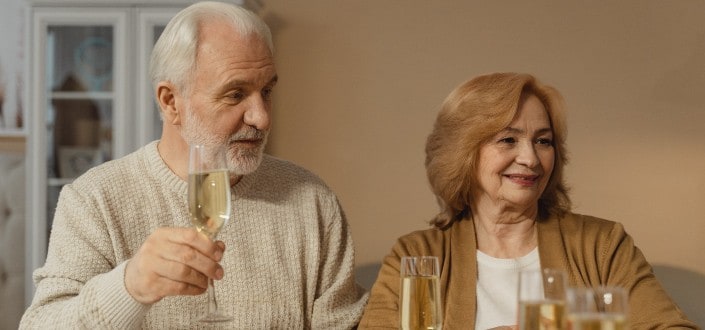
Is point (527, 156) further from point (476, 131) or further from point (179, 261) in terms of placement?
point (179, 261)

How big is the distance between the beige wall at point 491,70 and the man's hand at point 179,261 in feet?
7.89

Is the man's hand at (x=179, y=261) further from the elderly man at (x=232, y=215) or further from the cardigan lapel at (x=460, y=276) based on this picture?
the cardigan lapel at (x=460, y=276)

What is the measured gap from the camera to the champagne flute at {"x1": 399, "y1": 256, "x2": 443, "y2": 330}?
1.66 m

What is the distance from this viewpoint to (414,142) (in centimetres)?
402

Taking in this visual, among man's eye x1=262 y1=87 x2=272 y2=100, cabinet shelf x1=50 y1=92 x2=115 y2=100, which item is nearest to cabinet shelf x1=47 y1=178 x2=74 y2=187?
cabinet shelf x1=50 y1=92 x2=115 y2=100

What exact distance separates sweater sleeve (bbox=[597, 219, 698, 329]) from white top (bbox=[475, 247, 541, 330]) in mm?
185

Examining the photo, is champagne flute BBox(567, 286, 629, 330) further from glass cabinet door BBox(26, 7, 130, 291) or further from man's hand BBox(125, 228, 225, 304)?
glass cabinet door BBox(26, 7, 130, 291)

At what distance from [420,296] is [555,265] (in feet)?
2.59

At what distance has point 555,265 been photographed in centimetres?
237

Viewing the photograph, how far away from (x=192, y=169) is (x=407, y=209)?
2.51 metres

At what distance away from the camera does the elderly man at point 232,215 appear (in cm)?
204

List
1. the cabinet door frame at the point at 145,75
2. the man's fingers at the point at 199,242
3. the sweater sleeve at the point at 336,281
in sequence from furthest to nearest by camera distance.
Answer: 1. the cabinet door frame at the point at 145,75
2. the sweater sleeve at the point at 336,281
3. the man's fingers at the point at 199,242

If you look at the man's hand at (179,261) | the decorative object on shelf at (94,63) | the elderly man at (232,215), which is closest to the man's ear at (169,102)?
the elderly man at (232,215)

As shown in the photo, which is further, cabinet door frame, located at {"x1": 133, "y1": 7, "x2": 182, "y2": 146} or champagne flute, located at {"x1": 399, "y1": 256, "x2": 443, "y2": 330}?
cabinet door frame, located at {"x1": 133, "y1": 7, "x2": 182, "y2": 146}
